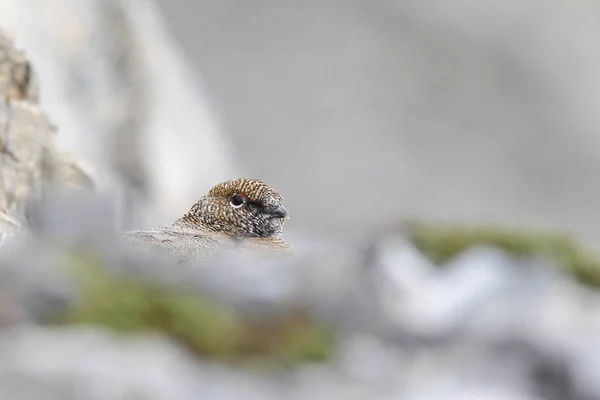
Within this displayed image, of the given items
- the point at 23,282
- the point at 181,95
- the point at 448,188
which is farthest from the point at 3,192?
the point at 448,188

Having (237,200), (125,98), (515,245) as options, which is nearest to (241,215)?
(237,200)

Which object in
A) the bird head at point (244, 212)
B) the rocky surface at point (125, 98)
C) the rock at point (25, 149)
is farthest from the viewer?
the rocky surface at point (125, 98)

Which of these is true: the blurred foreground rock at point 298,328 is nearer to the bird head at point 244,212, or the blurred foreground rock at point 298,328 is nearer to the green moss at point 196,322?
the green moss at point 196,322

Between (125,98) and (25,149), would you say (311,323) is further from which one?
(125,98)

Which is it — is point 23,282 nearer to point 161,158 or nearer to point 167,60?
point 161,158

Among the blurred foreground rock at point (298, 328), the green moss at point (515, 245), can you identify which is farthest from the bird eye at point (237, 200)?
the blurred foreground rock at point (298, 328)

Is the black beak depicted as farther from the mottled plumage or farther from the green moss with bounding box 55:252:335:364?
the green moss with bounding box 55:252:335:364

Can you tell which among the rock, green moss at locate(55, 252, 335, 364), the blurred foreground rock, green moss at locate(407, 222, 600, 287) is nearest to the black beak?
the rock
